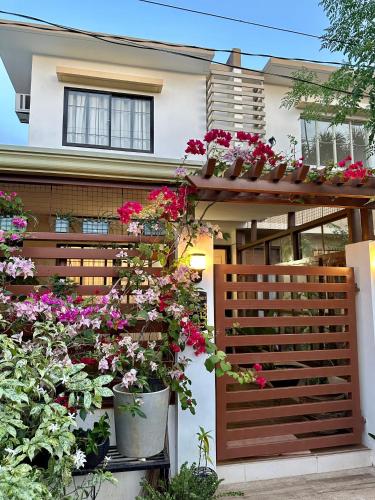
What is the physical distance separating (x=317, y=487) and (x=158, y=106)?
6.63m

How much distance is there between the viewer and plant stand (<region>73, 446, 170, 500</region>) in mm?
2445

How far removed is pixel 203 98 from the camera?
732 centimetres

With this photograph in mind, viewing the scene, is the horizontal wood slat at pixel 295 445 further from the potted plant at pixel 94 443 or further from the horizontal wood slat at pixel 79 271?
the horizontal wood slat at pixel 79 271

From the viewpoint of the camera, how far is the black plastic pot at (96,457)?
236 centimetres

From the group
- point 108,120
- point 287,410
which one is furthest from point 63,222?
point 108,120

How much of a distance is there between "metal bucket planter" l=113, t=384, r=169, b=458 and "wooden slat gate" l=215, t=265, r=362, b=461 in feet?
2.38

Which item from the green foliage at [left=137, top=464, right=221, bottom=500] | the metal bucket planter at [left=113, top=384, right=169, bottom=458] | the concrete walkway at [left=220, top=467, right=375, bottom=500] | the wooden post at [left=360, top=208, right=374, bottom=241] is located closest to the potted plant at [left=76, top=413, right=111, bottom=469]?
the metal bucket planter at [left=113, top=384, right=169, bottom=458]

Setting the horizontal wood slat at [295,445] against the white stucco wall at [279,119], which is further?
the white stucco wall at [279,119]

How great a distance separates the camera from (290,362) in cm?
351

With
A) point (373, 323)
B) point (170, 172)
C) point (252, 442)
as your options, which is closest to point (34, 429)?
point (252, 442)

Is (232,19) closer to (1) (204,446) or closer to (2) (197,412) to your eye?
(2) (197,412)

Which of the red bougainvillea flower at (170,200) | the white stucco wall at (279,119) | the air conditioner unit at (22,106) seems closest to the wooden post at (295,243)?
the white stucco wall at (279,119)

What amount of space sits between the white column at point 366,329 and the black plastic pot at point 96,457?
2.54 meters

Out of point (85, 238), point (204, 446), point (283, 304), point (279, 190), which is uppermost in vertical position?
point (279, 190)
